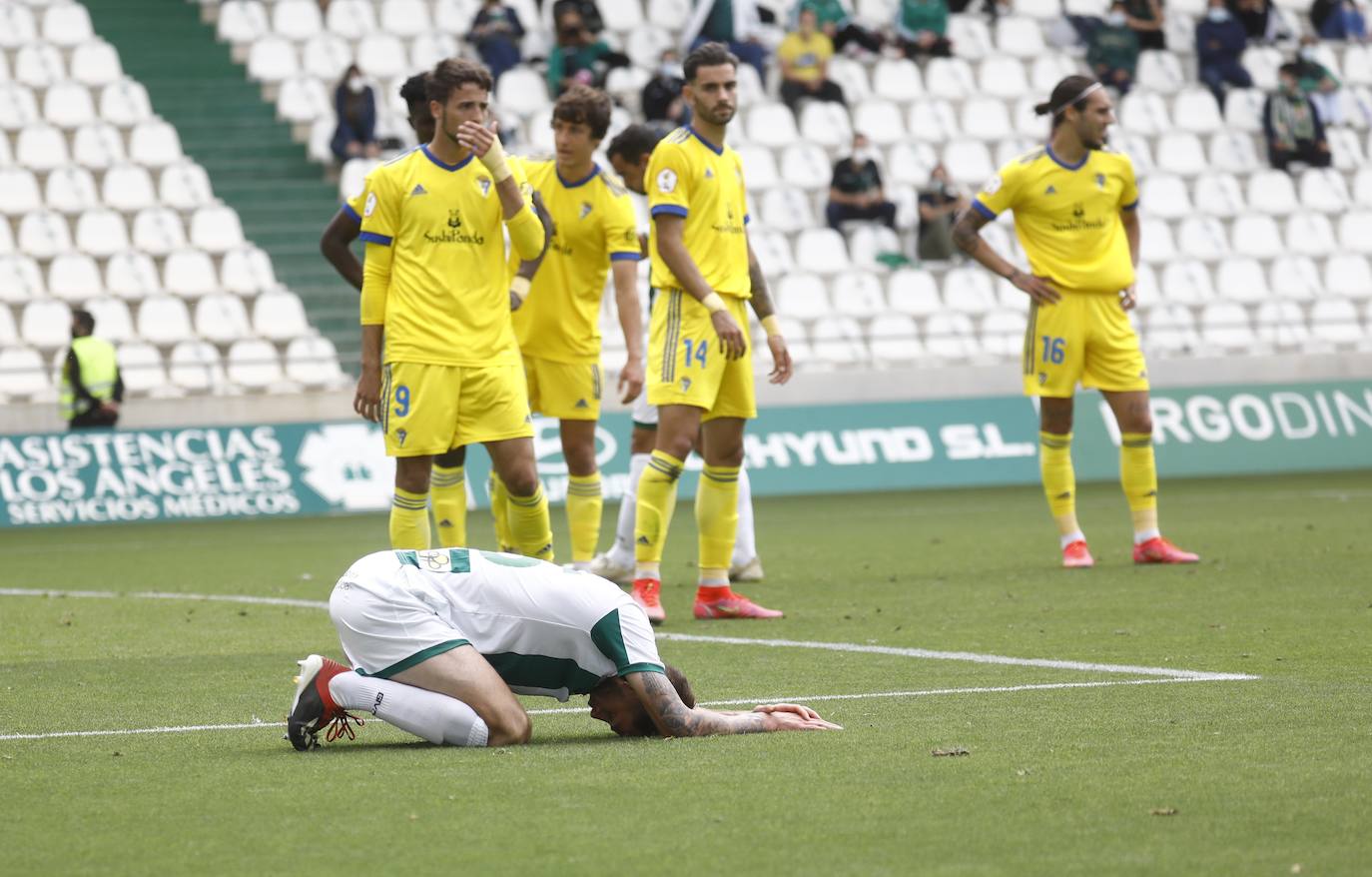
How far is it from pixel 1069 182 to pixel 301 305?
11713 mm

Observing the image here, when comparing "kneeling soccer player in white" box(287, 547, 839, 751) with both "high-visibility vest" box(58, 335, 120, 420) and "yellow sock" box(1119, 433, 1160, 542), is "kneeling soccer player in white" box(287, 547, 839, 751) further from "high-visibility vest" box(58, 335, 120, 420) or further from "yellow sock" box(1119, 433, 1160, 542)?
"high-visibility vest" box(58, 335, 120, 420)

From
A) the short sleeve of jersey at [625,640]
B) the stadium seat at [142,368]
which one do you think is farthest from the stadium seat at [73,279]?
the short sleeve of jersey at [625,640]

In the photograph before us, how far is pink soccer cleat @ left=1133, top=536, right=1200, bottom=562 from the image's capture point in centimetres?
1098

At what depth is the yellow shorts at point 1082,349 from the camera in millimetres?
11086

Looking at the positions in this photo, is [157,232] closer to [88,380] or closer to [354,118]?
[354,118]

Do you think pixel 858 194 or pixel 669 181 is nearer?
pixel 669 181

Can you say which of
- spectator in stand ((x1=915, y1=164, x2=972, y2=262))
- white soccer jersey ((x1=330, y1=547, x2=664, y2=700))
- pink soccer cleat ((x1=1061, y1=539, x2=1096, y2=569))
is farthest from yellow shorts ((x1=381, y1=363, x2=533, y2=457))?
spectator in stand ((x1=915, y1=164, x2=972, y2=262))

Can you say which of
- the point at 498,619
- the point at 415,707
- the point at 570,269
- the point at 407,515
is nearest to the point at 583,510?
the point at 570,269

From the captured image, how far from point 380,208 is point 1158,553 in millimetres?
5004

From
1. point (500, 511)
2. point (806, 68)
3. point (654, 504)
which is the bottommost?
point (500, 511)

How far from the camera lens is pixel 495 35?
22891 mm

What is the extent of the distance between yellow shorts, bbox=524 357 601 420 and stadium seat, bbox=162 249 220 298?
11.8 m

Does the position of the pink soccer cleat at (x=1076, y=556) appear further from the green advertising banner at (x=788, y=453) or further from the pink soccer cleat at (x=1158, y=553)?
the green advertising banner at (x=788, y=453)

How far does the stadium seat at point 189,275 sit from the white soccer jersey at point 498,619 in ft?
52.1
